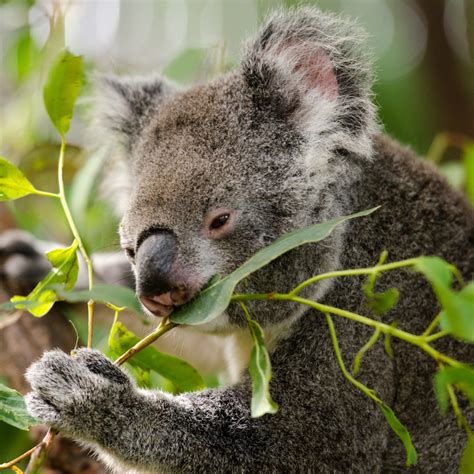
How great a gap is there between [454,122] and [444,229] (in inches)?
176

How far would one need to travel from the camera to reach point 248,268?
192 centimetres

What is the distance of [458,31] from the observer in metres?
8.83

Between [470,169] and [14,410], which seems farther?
[470,169]

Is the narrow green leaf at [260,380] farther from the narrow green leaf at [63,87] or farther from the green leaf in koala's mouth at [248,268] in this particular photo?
the narrow green leaf at [63,87]

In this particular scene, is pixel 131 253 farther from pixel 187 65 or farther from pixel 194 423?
pixel 187 65

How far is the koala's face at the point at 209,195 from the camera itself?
95.5 inches

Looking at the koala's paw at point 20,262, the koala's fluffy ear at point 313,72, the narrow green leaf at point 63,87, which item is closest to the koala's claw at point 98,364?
the narrow green leaf at point 63,87

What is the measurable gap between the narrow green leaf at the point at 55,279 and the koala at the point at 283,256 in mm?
168

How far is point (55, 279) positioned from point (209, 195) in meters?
0.63

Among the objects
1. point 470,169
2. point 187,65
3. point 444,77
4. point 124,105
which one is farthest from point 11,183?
point 444,77

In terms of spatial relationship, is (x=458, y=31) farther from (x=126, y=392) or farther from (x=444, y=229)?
(x=126, y=392)

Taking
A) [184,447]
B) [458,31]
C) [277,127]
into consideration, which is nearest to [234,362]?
[184,447]

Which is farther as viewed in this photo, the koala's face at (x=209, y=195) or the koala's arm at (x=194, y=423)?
the koala's face at (x=209, y=195)

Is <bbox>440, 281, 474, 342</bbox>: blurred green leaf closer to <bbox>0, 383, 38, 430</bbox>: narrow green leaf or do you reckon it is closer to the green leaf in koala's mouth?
the green leaf in koala's mouth
